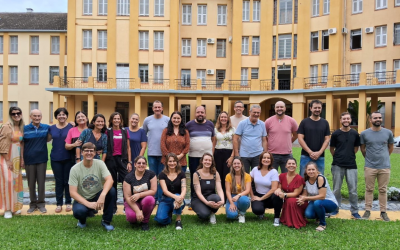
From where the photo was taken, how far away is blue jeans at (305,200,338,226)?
5668mm

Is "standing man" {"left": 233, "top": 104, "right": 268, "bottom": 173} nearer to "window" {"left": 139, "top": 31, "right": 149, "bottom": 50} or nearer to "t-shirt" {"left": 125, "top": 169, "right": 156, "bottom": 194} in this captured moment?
"t-shirt" {"left": 125, "top": 169, "right": 156, "bottom": 194}

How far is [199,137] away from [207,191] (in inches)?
47.4

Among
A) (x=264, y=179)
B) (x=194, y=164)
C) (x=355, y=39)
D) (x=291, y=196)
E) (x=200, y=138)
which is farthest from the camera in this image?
(x=355, y=39)

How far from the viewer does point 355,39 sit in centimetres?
2802

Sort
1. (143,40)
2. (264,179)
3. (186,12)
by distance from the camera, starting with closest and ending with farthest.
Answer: (264,179) < (143,40) < (186,12)

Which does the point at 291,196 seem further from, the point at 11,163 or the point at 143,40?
the point at 143,40

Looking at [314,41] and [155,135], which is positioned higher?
→ [314,41]

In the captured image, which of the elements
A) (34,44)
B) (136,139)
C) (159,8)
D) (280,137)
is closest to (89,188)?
(136,139)

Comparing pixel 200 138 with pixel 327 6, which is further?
pixel 327 6

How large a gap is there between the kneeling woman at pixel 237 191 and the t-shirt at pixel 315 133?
1.54 m

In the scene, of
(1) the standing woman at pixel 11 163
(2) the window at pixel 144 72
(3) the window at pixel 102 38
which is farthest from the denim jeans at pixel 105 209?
(3) the window at pixel 102 38

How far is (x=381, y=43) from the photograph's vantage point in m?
26.9

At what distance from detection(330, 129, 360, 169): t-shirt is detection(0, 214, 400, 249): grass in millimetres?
1112

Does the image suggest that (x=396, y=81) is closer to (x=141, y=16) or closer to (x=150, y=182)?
(x=141, y=16)
